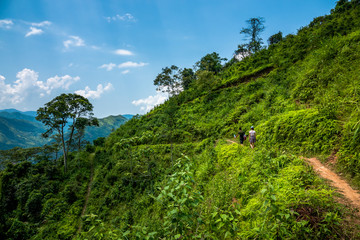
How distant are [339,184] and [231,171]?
3139 millimetres

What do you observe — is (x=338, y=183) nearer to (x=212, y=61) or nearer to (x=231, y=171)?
(x=231, y=171)

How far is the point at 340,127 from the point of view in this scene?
4.67 metres

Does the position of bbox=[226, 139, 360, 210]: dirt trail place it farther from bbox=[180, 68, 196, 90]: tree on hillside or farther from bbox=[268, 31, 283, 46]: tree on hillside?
bbox=[268, 31, 283, 46]: tree on hillside

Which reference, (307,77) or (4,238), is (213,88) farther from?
→ (4,238)

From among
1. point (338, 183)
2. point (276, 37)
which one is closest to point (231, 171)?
point (338, 183)

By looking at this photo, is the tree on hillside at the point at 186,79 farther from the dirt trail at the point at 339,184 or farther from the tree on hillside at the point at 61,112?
the dirt trail at the point at 339,184

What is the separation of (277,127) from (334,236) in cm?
471

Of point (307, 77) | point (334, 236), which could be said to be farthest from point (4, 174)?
point (307, 77)

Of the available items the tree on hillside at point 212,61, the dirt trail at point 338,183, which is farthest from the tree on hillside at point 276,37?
the dirt trail at point 338,183

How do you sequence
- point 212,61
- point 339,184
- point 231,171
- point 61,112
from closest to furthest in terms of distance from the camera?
point 339,184
point 231,171
point 61,112
point 212,61

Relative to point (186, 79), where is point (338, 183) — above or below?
below

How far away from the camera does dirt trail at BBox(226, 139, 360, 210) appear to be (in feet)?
10.0

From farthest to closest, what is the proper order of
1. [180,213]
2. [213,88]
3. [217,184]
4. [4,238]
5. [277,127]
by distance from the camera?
1. [213,88]
2. [4,238]
3. [277,127]
4. [217,184]
5. [180,213]

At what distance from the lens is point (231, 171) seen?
616 cm
